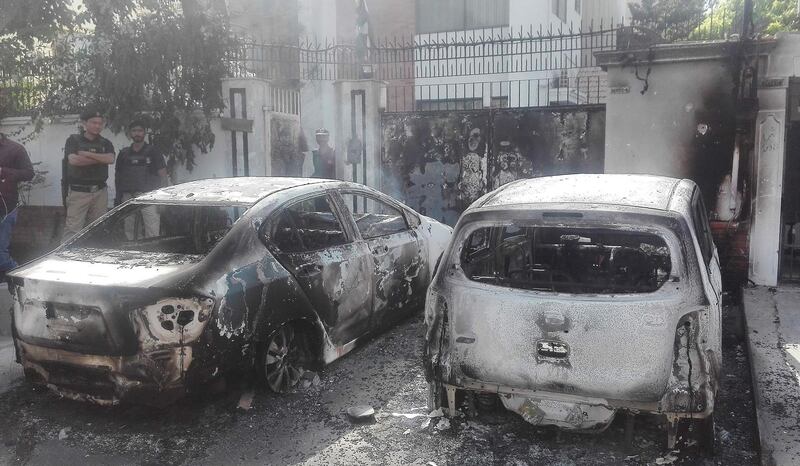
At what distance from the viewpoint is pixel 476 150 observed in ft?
32.4

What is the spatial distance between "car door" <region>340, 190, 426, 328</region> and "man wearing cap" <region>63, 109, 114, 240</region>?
3.81 metres

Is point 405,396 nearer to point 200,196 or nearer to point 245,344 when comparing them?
point 245,344

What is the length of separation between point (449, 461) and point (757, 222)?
5.30 metres


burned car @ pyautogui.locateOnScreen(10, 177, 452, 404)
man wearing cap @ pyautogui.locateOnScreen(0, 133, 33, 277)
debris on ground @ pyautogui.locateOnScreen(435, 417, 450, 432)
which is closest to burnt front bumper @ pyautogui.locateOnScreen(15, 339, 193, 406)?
burned car @ pyautogui.locateOnScreen(10, 177, 452, 404)

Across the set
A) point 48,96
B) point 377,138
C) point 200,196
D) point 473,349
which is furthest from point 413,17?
point 473,349

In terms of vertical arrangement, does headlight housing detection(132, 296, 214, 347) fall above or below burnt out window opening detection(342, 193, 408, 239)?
below

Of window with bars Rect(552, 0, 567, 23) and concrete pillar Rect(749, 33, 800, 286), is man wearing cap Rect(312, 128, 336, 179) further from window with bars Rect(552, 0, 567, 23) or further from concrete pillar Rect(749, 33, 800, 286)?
window with bars Rect(552, 0, 567, 23)

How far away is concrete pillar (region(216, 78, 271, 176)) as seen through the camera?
9.66m

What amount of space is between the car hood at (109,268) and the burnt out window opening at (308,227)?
700mm

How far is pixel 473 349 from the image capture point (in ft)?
12.5

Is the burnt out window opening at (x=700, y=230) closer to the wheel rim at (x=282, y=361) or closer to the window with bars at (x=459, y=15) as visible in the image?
the wheel rim at (x=282, y=361)

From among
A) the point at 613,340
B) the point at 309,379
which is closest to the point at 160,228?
the point at 309,379

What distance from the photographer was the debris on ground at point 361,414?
4.39 metres

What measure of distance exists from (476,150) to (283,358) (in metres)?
5.89
